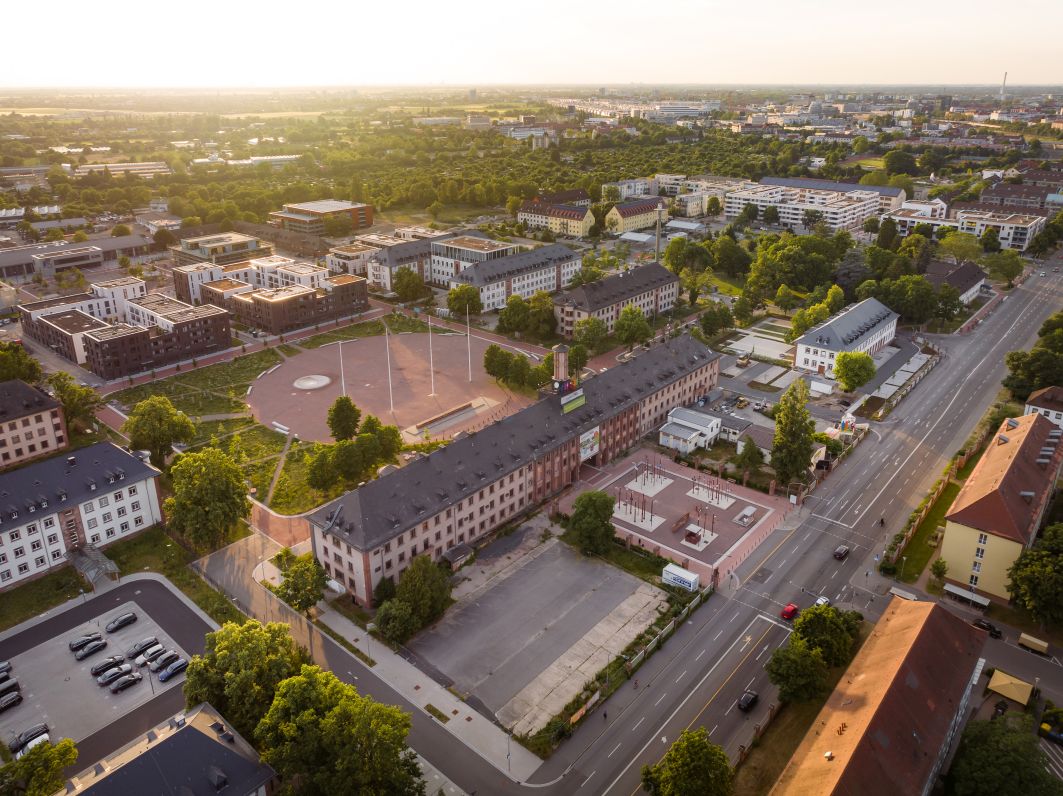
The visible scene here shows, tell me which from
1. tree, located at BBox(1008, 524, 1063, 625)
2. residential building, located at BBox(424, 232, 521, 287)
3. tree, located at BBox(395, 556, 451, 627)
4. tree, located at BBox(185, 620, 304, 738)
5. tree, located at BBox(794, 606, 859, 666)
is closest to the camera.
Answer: tree, located at BBox(185, 620, 304, 738)

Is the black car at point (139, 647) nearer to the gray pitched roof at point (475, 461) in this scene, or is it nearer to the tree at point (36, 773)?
the tree at point (36, 773)

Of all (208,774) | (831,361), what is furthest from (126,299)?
(831,361)

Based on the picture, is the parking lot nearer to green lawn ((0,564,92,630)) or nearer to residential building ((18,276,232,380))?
green lawn ((0,564,92,630))

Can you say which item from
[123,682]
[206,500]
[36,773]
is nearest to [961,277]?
[206,500]

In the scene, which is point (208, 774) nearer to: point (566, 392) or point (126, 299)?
point (566, 392)

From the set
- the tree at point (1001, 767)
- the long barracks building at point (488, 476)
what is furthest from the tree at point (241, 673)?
the tree at point (1001, 767)

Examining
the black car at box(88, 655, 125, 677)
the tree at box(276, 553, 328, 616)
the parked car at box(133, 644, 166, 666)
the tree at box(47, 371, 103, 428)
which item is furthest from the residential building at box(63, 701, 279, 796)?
the tree at box(47, 371, 103, 428)
